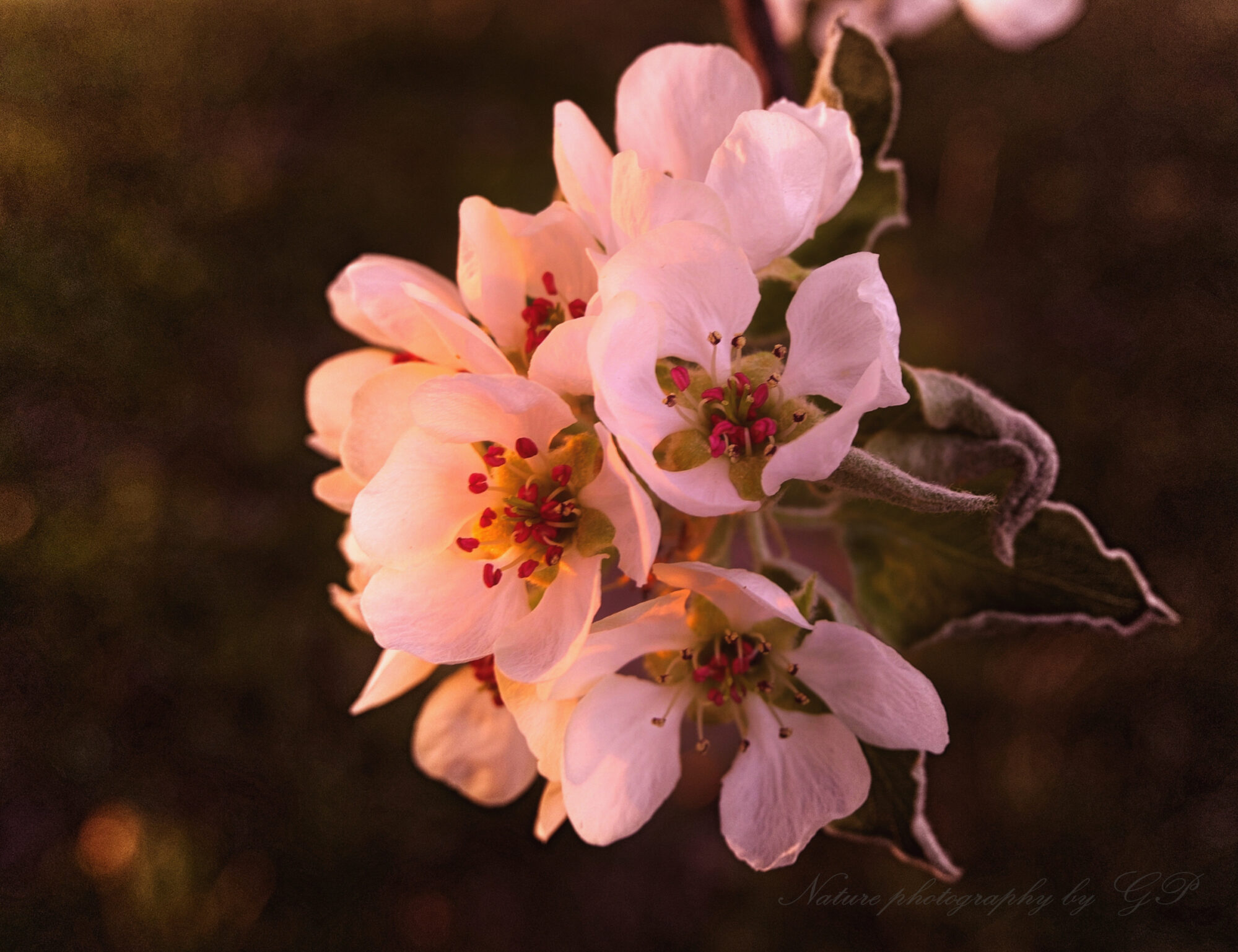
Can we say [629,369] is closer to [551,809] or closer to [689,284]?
[689,284]

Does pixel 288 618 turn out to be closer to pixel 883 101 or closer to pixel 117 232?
pixel 117 232

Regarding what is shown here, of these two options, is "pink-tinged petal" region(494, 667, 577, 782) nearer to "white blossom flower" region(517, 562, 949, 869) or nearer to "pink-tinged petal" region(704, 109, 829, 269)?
"white blossom flower" region(517, 562, 949, 869)

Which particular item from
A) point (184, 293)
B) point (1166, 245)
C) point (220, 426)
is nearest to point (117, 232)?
point (184, 293)

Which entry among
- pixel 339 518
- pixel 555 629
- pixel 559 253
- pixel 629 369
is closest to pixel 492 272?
pixel 559 253

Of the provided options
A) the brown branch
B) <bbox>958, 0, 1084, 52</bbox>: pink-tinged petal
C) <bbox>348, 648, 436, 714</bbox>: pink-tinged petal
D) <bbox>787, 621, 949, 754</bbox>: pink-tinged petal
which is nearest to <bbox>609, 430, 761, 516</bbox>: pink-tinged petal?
<bbox>787, 621, 949, 754</bbox>: pink-tinged petal

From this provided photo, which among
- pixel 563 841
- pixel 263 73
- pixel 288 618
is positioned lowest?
pixel 563 841
